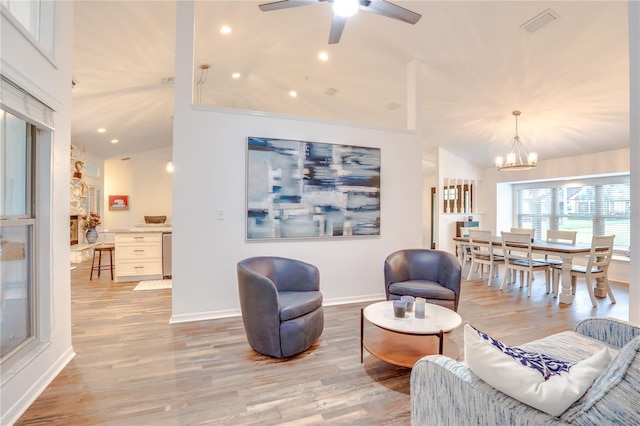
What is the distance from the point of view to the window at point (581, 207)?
5.73 metres

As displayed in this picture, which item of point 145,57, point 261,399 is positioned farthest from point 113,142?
point 261,399

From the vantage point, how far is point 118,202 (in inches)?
359

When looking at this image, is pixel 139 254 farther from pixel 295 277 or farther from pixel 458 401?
pixel 458 401

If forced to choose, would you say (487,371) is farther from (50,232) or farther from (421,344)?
(50,232)

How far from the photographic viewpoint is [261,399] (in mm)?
1971

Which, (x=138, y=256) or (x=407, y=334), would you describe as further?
(x=138, y=256)

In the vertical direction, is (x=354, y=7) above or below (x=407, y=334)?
above

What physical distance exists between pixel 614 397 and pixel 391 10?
Result: 2837 mm

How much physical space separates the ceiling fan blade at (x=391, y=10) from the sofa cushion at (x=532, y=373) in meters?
2.53

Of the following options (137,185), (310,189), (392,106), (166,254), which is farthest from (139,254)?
(392,106)

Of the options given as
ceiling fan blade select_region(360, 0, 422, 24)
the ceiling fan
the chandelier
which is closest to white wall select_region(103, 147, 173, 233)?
the ceiling fan

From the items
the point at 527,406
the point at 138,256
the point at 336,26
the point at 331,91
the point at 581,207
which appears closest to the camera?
the point at 527,406

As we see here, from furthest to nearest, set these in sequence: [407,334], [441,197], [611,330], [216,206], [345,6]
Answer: [441,197] → [216,206] → [345,6] → [407,334] → [611,330]

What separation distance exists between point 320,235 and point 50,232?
2.66 m
